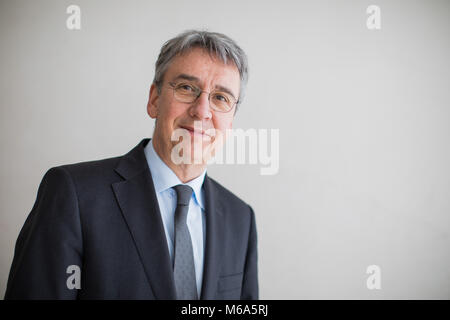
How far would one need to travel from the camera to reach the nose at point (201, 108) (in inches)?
56.7

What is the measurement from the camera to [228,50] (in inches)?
60.2

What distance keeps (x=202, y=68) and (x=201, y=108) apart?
0.62ft

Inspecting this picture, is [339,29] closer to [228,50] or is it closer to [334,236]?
[228,50]

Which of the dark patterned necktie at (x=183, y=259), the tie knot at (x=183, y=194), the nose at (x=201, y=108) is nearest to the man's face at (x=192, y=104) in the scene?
the nose at (x=201, y=108)

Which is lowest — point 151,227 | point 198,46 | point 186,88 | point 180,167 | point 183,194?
point 151,227

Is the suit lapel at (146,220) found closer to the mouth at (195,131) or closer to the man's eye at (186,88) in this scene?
the mouth at (195,131)

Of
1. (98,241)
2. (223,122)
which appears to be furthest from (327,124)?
(98,241)

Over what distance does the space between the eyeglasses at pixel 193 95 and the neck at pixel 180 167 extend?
0.25 meters

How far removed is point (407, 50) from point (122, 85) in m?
2.01

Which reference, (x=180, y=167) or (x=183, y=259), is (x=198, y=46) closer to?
(x=180, y=167)

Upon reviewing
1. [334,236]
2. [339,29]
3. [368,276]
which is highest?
[339,29]

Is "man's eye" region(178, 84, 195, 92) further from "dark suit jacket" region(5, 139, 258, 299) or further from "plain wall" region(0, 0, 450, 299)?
"plain wall" region(0, 0, 450, 299)

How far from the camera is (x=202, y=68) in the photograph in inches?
57.8
